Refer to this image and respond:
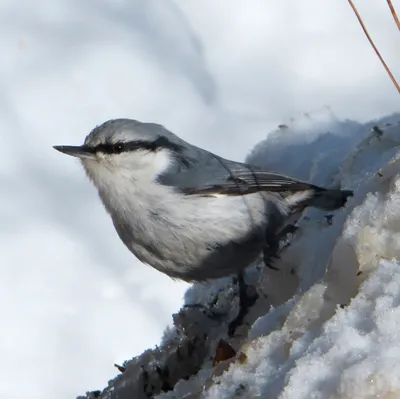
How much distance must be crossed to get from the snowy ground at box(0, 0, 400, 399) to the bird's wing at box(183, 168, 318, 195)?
34cm

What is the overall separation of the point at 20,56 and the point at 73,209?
3.57 ft

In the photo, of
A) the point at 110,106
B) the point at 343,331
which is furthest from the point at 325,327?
the point at 110,106

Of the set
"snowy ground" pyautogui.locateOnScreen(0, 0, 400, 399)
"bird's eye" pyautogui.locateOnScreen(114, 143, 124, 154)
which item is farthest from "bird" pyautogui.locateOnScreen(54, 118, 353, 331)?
"snowy ground" pyautogui.locateOnScreen(0, 0, 400, 399)

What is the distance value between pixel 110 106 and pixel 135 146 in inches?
53.6

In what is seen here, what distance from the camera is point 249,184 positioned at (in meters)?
3.31

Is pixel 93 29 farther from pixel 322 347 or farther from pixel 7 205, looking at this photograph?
pixel 322 347

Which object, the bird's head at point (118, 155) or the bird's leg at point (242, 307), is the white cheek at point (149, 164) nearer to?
the bird's head at point (118, 155)

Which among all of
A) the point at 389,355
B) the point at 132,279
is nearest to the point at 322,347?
the point at 389,355

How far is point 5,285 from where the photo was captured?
3461 mm

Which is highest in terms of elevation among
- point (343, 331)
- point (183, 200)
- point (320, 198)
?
point (183, 200)

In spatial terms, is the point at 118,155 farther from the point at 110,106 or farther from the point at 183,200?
the point at 110,106

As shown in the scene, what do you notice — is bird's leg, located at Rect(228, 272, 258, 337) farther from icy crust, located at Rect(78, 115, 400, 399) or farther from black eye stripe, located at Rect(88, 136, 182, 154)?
black eye stripe, located at Rect(88, 136, 182, 154)

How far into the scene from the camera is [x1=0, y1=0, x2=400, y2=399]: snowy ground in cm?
334

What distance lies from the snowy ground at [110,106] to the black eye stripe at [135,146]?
613 millimetres
